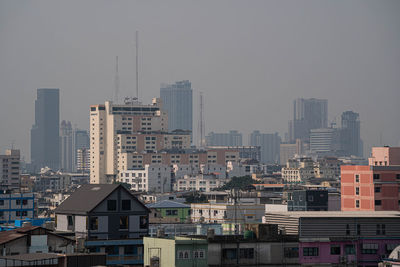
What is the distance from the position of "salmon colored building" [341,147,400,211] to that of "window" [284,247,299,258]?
59172 mm

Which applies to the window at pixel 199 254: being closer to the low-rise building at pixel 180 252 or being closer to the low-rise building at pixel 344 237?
the low-rise building at pixel 180 252

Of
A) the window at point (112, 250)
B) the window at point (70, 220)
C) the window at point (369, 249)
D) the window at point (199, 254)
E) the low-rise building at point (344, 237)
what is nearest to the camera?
the window at point (199, 254)

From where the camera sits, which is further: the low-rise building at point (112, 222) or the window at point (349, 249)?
the low-rise building at point (112, 222)

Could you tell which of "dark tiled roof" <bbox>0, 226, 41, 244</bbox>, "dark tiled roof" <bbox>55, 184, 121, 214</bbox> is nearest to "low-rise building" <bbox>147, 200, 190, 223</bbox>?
"dark tiled roof" <bbox>55, 184, 121, 214</bbox>

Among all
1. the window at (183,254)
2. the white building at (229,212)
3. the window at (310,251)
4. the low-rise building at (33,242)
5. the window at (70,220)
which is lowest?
the white building at (229,212)

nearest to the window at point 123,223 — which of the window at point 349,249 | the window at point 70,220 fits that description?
the window at point 70,220

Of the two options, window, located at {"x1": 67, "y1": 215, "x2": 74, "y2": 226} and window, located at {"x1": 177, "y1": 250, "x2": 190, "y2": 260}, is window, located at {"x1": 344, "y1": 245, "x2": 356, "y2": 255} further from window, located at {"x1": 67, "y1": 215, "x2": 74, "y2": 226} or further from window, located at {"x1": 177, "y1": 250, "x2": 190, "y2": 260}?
window, located at {"x1": 67, "y1": 215, "x2": 74, "y2": 226}

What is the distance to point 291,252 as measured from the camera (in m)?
58.1

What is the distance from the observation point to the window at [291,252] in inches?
2277

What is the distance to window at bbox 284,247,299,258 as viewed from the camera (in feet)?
190

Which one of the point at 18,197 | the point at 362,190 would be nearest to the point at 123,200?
the point at 18,197

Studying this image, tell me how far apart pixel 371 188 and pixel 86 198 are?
57861 mm

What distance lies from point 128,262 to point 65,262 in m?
14.7

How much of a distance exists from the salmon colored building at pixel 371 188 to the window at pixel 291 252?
59172 mm
